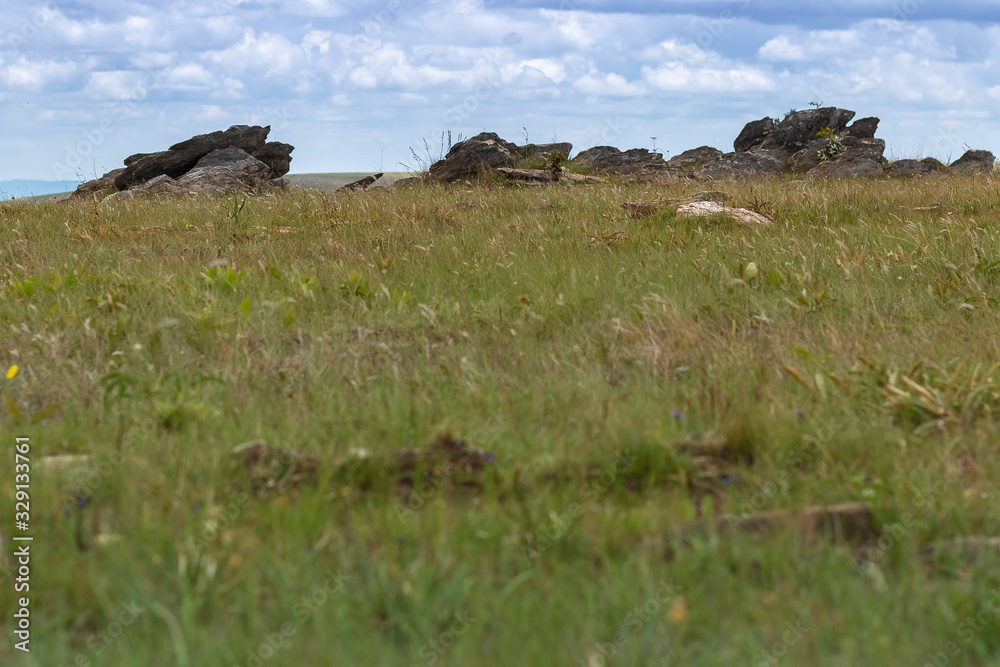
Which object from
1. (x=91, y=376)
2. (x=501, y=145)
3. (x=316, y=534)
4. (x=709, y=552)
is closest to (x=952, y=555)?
(x=709, y=552)

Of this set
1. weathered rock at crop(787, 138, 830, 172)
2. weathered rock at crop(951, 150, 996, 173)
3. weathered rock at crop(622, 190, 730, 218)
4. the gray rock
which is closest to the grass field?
weathered rock at crop(622, 190, 730, 218)

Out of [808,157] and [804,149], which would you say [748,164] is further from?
[804,149]

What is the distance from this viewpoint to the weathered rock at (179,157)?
58.3 ft

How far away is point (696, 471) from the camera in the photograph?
2865 mm

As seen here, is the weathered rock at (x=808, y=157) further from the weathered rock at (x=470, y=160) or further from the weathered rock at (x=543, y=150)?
the weathered rock at (x=470, y=160)

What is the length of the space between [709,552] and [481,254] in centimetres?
457

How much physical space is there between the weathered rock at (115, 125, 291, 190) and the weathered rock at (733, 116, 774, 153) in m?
13.9

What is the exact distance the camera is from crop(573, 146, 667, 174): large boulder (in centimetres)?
1955

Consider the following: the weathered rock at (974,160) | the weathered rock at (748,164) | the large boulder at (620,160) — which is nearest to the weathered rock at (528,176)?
the large boulder at (620,160)

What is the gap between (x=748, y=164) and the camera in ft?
66.8

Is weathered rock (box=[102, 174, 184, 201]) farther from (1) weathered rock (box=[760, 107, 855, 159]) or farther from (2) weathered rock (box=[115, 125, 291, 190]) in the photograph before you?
(1) weathered rock (box=[760, 107, 855, 159])

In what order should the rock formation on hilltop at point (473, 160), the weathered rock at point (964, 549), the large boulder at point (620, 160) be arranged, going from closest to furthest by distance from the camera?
the weathered rock at point (964, 549) < the rock formation on hilltop at point (473, 160) < the large boulder at point (620, 160)

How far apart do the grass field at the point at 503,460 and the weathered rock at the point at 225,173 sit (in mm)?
9934

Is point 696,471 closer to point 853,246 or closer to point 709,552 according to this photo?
point 709,552
